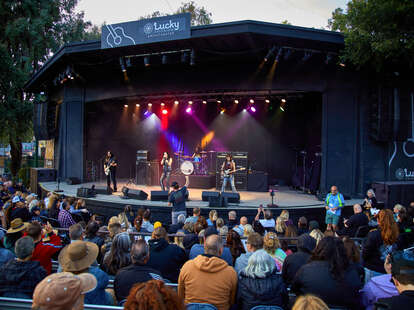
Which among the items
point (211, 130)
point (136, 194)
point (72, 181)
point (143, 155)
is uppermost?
→ point (211, 130)

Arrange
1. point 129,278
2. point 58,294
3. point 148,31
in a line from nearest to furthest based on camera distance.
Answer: point 58,294 → point 129,278 → point 148,31

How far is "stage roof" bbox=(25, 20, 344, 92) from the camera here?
10555mm

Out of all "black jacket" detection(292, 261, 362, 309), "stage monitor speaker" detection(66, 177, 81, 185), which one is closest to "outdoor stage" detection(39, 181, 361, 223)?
"stage monitor speaker" detection(66, 177, 81, 185)

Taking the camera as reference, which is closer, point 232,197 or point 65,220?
point 65,220

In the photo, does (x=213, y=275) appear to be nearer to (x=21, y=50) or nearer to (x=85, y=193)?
(x=85, y=193)

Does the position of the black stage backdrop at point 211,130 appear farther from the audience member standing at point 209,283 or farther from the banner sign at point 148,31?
the audience member standing at point 209,283

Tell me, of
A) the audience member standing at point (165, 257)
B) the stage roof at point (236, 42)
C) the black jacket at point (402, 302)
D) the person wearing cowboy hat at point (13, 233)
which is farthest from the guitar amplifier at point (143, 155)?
the black jacket at point (402, 302)

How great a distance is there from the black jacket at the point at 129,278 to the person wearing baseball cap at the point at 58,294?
2.63ft

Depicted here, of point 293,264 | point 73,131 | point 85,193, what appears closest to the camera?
point 293,264

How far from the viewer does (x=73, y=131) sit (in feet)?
54.1

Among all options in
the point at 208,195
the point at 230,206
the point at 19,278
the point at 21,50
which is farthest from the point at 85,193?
the point at 21,50

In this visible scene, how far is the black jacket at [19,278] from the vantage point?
9.21 feet

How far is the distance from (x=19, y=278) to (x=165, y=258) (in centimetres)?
148

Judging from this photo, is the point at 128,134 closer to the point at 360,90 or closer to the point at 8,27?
the point at 8,27
